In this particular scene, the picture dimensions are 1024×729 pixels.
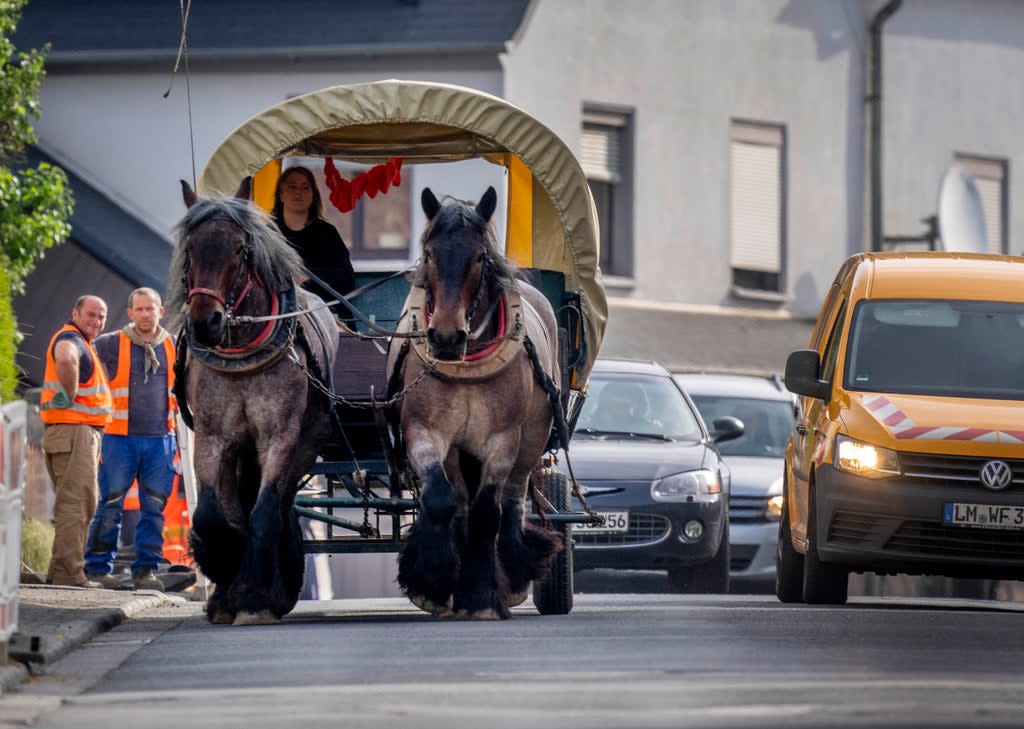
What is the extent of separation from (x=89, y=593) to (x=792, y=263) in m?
19.8

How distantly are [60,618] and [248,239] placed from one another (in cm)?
218

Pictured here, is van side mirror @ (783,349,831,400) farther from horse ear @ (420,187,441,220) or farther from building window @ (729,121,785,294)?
building window @ (729,121,785,294)

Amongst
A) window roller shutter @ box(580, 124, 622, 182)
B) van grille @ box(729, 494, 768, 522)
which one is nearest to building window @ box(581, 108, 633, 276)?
window roller shutter @ box(580, 124, 622, 182)

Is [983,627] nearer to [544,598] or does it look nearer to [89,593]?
[544,598]

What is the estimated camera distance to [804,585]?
50.7 feet

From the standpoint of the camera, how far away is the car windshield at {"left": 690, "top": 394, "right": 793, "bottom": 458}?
22.3 metres

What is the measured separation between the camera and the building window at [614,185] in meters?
31.9

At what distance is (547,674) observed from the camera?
10.1 m

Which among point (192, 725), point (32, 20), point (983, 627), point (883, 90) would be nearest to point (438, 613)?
point (983, 627)

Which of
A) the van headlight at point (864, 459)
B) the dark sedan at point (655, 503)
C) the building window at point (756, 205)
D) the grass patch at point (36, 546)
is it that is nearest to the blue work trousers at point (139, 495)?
the grass patch at point (36, 546)

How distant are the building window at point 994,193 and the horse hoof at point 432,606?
24.5m

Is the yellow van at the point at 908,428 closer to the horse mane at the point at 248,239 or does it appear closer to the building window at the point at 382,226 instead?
the horse mane at the point at 248,239

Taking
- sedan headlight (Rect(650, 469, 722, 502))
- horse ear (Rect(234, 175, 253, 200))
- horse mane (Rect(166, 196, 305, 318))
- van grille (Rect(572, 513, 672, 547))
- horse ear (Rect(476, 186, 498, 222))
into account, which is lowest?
van grille (Rect(572, 513, 672, 547))

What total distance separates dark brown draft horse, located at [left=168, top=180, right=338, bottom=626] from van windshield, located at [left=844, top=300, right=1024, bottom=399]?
357cm
